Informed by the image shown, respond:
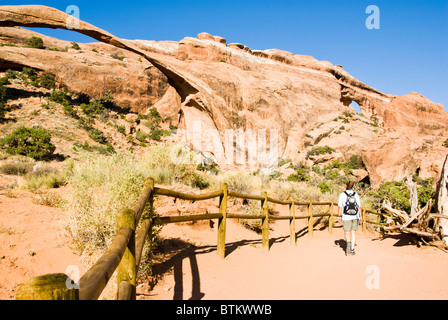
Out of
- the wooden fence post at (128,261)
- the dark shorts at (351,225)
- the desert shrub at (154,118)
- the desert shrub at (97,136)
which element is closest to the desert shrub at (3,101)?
the desert shrub at (97,136)

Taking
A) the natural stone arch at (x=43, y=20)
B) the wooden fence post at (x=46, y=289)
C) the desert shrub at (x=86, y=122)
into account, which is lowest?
the wooden fence post at (x=46, y=289)

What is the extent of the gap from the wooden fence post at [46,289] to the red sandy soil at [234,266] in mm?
2769

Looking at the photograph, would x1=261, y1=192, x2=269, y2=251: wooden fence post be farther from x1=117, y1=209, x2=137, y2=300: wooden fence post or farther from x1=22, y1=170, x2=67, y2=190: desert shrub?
x1=22, y1=170, x2=67, y2=190: desert shrub

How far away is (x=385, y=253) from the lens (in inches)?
279

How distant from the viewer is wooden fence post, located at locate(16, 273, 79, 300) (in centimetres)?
89

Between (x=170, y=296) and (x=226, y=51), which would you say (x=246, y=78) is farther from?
(x=170, y=296)

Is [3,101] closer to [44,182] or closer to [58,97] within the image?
[58,97]

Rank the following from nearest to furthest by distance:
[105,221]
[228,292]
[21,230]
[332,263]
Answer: [228,292] < [105,221] < [21,230] < [332,263]

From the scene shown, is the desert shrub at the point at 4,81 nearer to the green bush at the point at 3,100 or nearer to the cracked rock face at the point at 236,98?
the green bush at the point at 3,100

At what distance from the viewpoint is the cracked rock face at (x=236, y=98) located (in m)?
22.0

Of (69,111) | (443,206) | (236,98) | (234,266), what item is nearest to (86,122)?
(69,111)

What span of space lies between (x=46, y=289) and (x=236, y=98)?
25.7m
